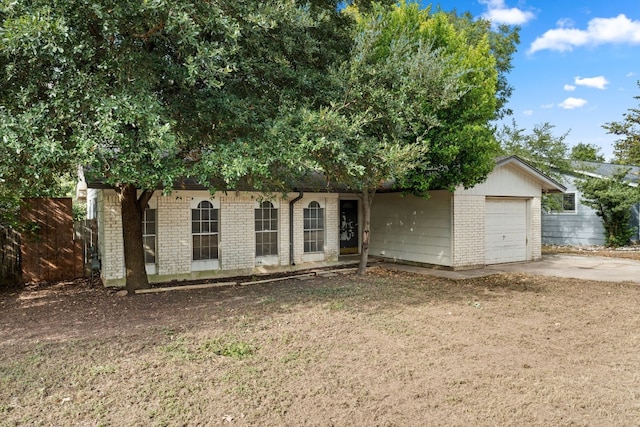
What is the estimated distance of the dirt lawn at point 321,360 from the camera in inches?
133

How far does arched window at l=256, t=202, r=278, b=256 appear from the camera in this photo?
10922 mm

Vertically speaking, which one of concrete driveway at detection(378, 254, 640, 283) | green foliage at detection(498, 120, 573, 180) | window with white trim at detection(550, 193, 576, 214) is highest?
green foliage at detection(498, 120, 573, 180)

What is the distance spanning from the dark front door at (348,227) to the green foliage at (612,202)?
9.86m

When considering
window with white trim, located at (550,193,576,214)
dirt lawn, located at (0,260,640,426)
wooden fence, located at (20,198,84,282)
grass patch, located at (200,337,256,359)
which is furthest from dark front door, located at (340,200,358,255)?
window with white trim, located at (550,193,576,214)

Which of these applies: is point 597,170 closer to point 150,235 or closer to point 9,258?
point 150,235

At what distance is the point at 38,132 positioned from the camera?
4832mm

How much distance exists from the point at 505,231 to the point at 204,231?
885cm

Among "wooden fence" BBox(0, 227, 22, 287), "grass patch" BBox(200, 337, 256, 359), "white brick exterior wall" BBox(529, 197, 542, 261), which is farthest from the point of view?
"white brick exterior wall" BBox(529, 197, 542, 261)

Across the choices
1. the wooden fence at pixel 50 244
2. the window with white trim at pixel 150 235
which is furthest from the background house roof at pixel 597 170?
the wooden fence at pixel 50 244

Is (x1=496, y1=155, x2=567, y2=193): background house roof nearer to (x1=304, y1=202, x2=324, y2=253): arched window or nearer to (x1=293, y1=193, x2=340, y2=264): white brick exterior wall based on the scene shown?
(x1=293, y1=193, x2=340, y2=264): white brick exterior wall

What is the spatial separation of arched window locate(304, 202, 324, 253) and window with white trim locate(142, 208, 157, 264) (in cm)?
395

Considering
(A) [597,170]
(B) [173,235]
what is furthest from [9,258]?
(A) [597,170]

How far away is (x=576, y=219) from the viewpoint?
1841 centimetres

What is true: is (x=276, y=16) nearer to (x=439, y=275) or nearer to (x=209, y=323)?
(x=209, y=323)
